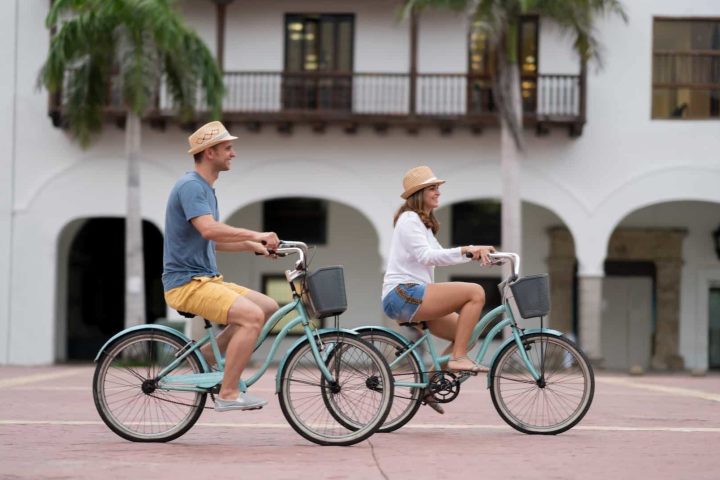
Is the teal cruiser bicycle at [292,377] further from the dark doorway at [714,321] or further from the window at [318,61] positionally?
the dark doorway at [714,321]

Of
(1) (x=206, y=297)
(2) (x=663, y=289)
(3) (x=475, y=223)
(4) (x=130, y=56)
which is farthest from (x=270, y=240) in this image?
(2) (x=663, y=289)

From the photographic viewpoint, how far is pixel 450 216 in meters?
26.2

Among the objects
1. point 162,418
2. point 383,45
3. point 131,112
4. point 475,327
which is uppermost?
point 383,45

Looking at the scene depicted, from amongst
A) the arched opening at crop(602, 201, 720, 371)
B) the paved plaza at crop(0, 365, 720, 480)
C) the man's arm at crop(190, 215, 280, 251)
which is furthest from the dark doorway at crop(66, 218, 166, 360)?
the man's arm at crop(190, 215, 280, 251)

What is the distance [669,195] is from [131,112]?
10242 mm

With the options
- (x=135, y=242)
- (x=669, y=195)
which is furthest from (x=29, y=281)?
(x=669, y=195)

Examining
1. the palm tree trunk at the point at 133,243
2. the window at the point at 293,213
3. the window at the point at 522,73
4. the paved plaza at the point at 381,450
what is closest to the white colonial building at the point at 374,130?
the window at the point at 522,73

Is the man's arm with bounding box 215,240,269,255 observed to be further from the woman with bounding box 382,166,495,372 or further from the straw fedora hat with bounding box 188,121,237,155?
the woman with bounding box 382,166,495,372

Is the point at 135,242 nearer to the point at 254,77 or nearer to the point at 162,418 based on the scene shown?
the point at 254,77

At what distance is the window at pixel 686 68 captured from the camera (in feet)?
79.0

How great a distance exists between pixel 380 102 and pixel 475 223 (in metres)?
3.88

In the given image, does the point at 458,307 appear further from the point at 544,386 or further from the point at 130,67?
the point at 130,67

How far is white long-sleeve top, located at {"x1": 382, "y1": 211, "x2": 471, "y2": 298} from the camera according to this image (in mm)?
7609

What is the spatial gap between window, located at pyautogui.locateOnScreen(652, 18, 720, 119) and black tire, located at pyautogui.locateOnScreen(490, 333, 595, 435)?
57.1ft
